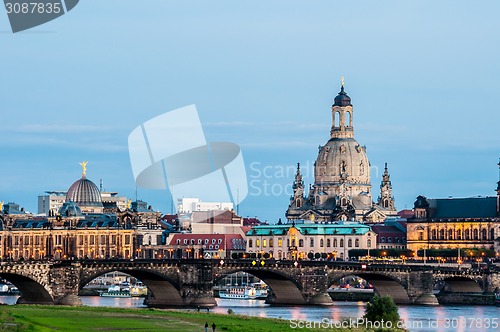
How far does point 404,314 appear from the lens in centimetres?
13612

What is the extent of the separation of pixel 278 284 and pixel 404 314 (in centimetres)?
2847

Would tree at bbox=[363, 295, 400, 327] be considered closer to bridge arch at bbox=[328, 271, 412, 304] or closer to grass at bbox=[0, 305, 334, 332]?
grass at bbox=[0, 305, 334, 332]

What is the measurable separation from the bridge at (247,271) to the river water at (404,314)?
2808mm

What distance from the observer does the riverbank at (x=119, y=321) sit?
281 feet

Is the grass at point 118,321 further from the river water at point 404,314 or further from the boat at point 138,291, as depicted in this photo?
the boat at point 138,291

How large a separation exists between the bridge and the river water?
281cm

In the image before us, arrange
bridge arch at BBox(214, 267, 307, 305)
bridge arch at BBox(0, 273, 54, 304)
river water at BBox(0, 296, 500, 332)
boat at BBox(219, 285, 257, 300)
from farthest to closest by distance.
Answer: boat at BBox(219, 285, 257, 300) → bridge arch at BBox(214, 267, 307, 305) → bridge arch at BBox(0, 273, 54, 304) → river water at BBox(0, 296, 500, 332)

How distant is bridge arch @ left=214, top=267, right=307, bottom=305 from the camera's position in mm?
156250

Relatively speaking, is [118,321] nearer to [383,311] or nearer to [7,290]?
[383,311]

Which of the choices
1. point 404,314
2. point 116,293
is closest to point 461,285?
point 404,314

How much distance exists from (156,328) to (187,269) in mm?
63636

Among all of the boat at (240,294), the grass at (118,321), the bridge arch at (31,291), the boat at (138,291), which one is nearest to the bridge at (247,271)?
the bridge arch at (31,291)

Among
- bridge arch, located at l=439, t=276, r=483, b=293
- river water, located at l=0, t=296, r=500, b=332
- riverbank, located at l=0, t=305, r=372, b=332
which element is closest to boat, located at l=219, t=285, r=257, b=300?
river water, located at l=0, t=296, r=500, b=332

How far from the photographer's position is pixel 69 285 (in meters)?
143
